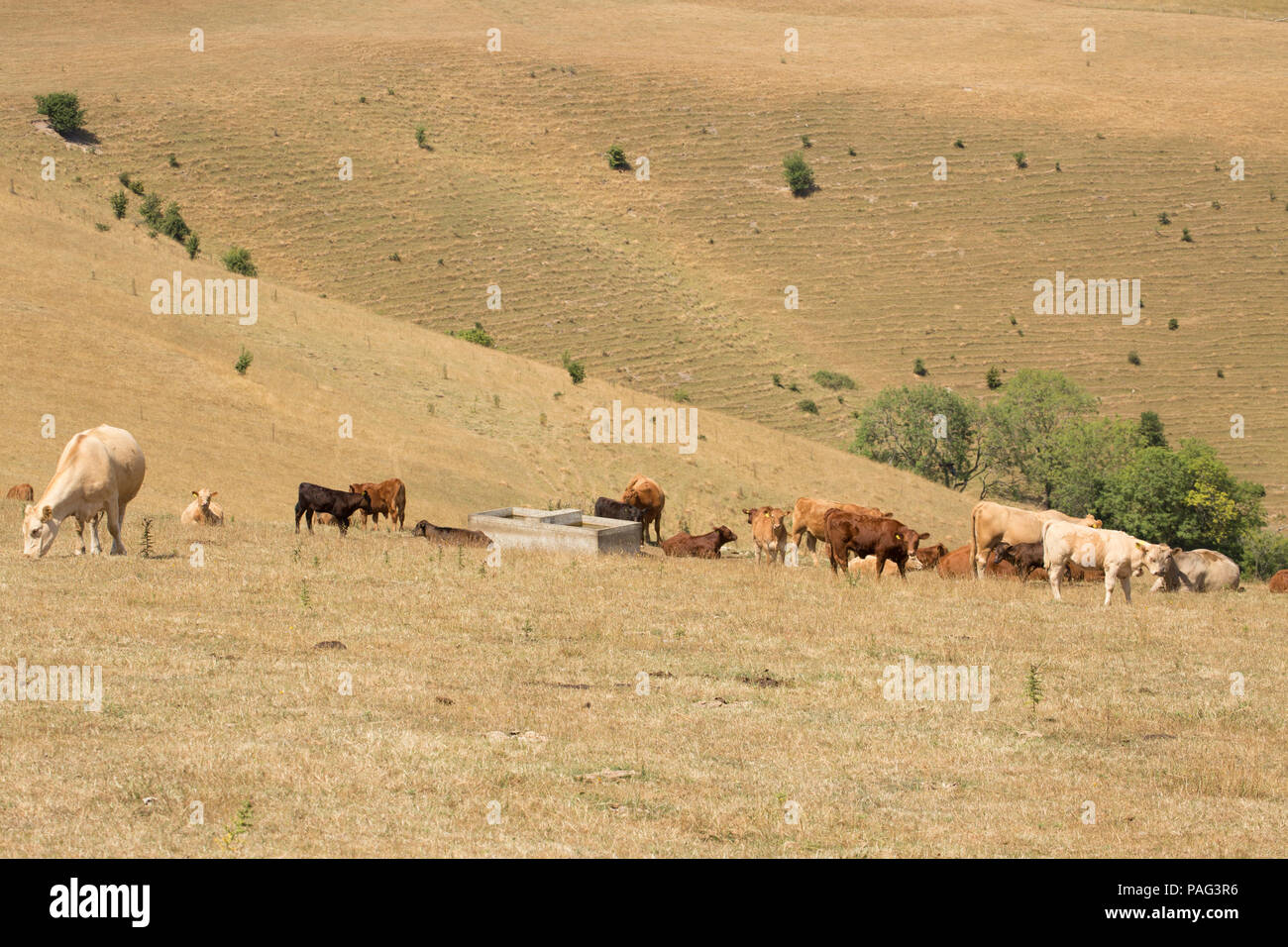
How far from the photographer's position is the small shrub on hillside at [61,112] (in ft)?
317

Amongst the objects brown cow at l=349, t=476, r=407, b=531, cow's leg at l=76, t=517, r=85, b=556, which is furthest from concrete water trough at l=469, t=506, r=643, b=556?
cow's leg at l=76, t=517, r=85, b=556

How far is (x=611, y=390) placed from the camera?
202 feet

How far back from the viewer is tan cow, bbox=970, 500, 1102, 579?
2803 cm

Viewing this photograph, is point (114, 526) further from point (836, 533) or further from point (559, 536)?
point (836, 533)

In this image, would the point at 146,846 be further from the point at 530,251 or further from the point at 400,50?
the point at 400,50

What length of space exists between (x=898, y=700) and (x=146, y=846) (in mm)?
8376

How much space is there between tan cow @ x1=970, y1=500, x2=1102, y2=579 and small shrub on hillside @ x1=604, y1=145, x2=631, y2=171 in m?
93.2

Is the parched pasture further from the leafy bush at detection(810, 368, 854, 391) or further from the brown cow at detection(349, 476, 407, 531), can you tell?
the leafy bush at detection(810, 368, 854, 391)

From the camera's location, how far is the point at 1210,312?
328ft

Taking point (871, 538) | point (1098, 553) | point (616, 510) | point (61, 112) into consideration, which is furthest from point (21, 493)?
point (61, 112)

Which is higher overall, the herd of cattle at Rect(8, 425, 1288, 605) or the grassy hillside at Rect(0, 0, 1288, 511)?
the grassy hillside at Rect(0, 0, 1288, 511)

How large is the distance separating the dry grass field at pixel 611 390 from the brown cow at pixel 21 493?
2367mm

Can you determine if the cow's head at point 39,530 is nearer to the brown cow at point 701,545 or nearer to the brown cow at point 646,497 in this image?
the brown cow at point 701,545

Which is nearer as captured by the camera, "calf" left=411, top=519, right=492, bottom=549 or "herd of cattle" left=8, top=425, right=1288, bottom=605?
"herd of cattle" left=8, top=425, right=1288, bottom=605
